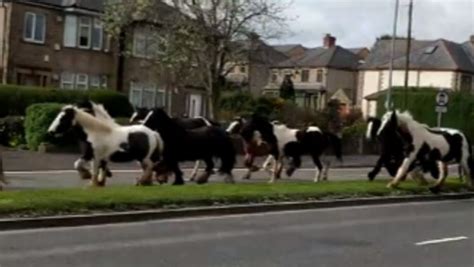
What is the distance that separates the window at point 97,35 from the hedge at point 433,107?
21875mm

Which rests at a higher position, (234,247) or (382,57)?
(382,57)

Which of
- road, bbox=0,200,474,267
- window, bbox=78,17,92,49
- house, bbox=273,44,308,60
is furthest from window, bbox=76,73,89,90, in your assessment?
house, bbox=273,44,308,60

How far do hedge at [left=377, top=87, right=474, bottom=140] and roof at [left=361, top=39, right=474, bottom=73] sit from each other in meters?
22.3

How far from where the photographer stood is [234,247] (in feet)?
46.1

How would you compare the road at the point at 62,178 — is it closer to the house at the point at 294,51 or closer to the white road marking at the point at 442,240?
the white road marking at the point at 442,240

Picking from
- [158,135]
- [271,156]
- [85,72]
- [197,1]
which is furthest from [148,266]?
[85,72]

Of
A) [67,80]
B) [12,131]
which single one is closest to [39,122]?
[12,131]

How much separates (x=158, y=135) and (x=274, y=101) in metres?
37.8

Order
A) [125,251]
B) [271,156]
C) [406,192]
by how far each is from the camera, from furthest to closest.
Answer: [271,156] < [406,192] < [125,251]

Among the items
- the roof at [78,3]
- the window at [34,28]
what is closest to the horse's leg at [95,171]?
the window at [34,28]

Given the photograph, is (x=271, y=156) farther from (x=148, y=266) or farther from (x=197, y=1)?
(x=197, y=1)

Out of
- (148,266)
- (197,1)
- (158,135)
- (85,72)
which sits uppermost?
(197,1)

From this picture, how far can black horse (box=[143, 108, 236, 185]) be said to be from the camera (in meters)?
22.8

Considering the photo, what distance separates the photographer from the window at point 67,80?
171 ft
